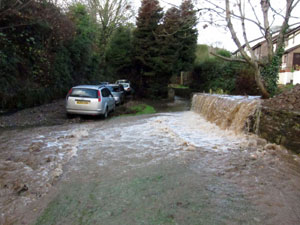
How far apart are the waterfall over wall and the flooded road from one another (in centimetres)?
63

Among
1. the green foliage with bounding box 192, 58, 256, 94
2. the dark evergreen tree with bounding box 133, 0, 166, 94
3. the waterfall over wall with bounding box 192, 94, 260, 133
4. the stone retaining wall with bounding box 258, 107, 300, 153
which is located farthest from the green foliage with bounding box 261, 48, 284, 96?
the dark evergreen tree with bounding box 133, 0, 166, 94

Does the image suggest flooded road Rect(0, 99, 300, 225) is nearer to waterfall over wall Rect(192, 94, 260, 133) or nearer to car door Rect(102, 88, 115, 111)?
waterfall over wall Rect(192, 94, 260, 133)

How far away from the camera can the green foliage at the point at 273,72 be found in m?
10.6

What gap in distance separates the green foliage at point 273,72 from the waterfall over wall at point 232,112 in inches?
81.1

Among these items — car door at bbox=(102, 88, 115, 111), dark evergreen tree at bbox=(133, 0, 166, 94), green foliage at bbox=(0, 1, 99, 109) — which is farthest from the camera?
dark evergreen tree at bbox=(133, 0, 166, 94)

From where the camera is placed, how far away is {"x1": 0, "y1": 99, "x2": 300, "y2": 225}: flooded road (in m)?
3.32

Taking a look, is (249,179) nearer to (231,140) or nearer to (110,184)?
(110,184)

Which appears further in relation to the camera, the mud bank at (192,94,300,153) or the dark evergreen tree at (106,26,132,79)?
the dark evergreen tree at (106,26,132,79)

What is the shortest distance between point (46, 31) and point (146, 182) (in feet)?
43.6

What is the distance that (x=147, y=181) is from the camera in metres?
4.44

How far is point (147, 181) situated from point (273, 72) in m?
8.81

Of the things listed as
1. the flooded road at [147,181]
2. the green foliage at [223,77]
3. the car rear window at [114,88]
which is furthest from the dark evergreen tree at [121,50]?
the flooded road at [147,181]

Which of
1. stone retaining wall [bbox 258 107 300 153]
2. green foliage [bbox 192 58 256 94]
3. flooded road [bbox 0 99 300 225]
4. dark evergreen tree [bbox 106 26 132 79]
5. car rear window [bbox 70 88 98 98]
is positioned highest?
dark evergreen tree [bbox 106 26 132 79]

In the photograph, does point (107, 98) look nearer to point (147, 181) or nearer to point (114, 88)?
point (114, 88)
